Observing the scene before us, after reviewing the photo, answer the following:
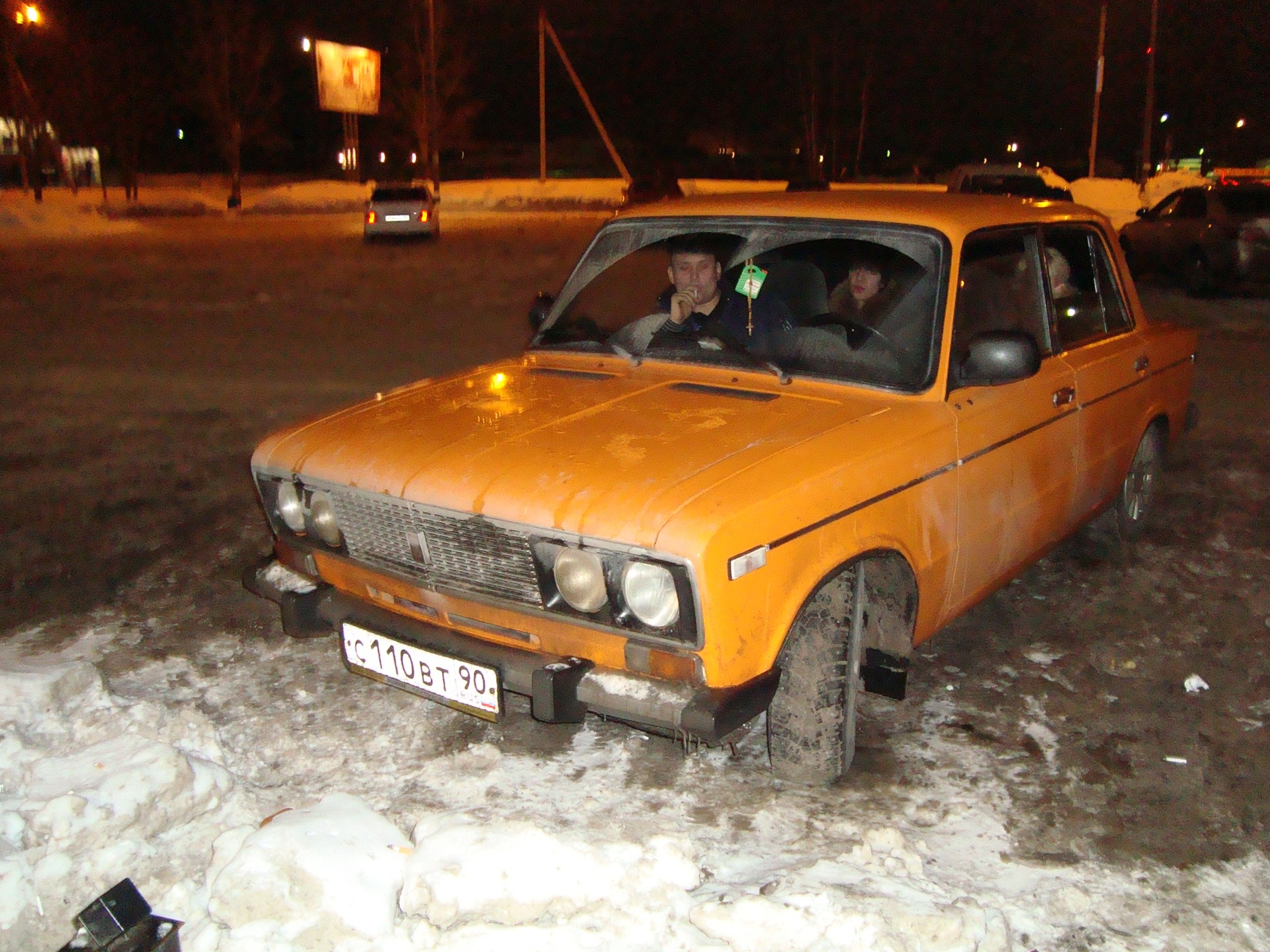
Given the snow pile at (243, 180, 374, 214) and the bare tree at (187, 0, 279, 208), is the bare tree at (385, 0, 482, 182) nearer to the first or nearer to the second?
the snow pile at (243, 180, 374, 214)

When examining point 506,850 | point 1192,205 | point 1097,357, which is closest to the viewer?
point 506,850

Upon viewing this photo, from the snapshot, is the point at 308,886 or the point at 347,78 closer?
→ the point at 308,886

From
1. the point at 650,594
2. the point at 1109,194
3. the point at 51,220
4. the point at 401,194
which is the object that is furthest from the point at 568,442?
the point at 1109,194

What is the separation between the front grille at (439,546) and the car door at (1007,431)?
148 cm

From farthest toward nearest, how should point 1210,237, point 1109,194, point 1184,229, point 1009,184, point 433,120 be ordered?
point 433,120, point 1109,194, point 1009,184, point 1184,229, point 1210,237

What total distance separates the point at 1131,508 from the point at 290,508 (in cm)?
397

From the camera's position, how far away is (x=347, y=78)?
48.7m

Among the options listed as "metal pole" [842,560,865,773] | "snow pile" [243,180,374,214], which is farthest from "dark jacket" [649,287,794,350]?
"snow pile" [243,180,374,214]

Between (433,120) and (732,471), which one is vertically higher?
(433,120)

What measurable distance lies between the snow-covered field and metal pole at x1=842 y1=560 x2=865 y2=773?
7.4 inches

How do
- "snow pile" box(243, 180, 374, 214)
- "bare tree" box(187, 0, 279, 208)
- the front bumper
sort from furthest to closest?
"bare tree" box(187, 0, 279, 208), "snow pile" box(243, 180, 374, 214), the front bumper

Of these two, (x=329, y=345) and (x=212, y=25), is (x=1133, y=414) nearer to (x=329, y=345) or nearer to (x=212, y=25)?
(x=329, y=345)

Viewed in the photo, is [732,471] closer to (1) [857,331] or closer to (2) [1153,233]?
(1) [857,331]

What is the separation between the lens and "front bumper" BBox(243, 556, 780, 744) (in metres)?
2.85
